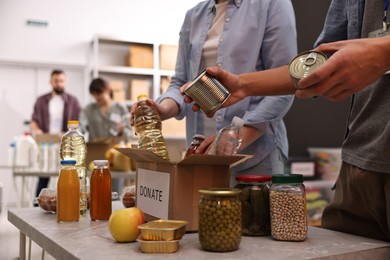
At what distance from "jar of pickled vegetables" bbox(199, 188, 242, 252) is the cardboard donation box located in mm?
144

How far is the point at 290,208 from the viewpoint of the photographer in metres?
1.07

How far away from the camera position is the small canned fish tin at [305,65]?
0.92 meters

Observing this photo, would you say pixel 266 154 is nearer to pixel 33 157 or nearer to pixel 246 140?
pixel 246 140

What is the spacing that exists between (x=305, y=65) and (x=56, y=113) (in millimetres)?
5669

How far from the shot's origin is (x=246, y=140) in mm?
1451

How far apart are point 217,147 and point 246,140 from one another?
260 millimetres

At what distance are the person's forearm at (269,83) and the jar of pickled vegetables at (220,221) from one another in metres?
0.40

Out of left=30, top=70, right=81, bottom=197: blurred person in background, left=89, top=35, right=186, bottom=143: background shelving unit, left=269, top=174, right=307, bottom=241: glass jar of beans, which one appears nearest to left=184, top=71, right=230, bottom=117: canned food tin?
left=269, top=174, right=307, bottom=241: glass jar of beans

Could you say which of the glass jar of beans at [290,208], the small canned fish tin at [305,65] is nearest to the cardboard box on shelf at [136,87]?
the glass jar of beans at [290,208]

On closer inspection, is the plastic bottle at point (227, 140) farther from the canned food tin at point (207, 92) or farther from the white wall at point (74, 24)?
the white wall at point (74, 24)

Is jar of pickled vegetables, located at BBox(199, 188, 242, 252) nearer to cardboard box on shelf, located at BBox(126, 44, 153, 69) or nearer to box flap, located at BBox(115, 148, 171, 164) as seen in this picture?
box flap, located at BBox(115, 148, 171, 164)

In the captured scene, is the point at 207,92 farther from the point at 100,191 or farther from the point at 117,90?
the point at 117,90

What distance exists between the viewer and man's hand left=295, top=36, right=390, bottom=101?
85 cm

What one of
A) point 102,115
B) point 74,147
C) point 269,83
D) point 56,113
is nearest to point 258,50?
point 269,83
